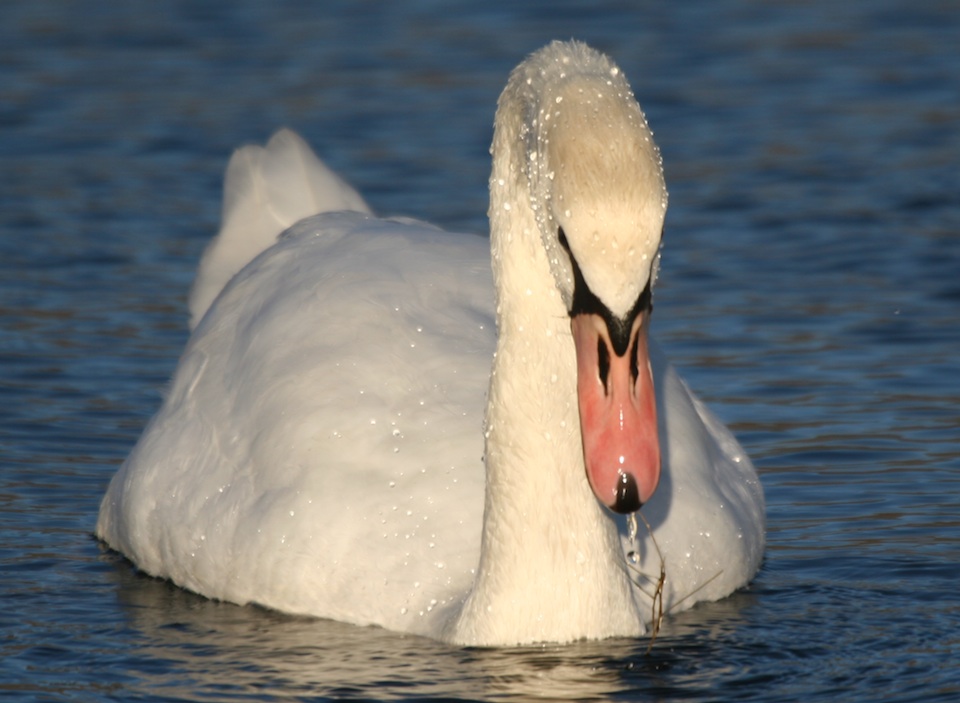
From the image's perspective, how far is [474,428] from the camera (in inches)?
293

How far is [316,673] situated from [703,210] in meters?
6.89

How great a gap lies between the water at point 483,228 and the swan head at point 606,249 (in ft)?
3.23

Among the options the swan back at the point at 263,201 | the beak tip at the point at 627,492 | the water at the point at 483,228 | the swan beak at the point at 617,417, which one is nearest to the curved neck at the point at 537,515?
the water at the point at 483,228

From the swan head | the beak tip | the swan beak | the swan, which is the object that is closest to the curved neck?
the swan

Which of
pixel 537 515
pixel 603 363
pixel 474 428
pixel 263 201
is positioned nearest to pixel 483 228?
pixel 263 201

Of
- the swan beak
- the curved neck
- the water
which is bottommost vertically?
the water

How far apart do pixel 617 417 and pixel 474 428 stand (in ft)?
5.10

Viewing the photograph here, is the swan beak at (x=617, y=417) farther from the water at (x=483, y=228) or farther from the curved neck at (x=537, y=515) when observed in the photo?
the water at (x=483, y=228)

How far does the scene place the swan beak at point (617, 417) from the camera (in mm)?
5875

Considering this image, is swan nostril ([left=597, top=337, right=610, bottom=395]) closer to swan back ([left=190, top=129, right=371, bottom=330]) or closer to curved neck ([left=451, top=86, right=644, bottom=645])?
curved neck ([left=451, top=86, right=644, bottom=645])

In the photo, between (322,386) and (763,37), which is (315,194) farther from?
(763,37)

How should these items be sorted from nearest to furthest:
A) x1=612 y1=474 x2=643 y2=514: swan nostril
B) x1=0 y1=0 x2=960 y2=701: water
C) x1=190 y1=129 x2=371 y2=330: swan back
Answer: x1=612 y1=474 x2=643 y2=514: swan nostril, x1=0 y1=0 x2=960 y2=701: water, x1=190 y1=129 x2=371 y2=330: swan back

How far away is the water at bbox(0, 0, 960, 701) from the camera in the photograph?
6918 millimetres

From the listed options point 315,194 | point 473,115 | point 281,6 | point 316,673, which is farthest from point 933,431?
point 281,6
